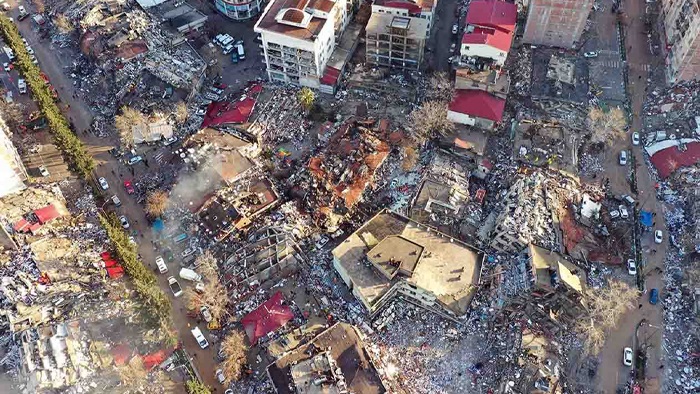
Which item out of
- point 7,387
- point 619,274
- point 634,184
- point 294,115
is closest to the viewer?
point 7,387

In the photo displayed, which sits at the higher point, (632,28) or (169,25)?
(632,28)

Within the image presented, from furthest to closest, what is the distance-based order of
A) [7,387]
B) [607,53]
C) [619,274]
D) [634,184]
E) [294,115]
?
1. [607,53]
2. [294,115]
3. [634,184]
4. [619,274]
5. [7,387]

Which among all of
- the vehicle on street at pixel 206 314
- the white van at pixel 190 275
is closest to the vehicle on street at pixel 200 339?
the vehicle on street at pixel 206 314

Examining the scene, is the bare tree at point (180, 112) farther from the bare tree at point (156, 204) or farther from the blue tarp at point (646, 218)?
the blue tarp at point (646, 218)

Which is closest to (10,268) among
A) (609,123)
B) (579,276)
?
(579,276)

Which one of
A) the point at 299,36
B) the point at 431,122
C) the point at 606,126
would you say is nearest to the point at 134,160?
the point at 299,36

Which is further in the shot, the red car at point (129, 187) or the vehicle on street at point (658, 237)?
the red car at point (129, 187)

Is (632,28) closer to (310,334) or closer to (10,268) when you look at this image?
(310,334)

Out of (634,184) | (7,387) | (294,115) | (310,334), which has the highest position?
(634,184)
